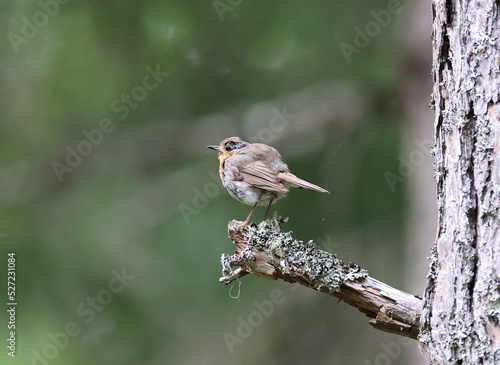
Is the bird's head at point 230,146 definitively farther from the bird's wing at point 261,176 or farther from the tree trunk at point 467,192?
the tree trunk at point 467,192

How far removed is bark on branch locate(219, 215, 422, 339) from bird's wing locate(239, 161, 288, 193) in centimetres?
92

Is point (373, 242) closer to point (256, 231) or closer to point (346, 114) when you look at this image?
point (346, 114)

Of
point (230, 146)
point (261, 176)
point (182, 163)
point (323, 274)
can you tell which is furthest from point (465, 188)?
point (182, 163)

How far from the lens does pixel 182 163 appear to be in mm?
6469

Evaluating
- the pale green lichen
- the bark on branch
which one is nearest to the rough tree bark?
the bark on branch

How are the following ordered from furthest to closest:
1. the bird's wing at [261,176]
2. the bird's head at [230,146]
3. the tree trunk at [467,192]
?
1. the bird's head at [230,146]
2. the bird's wing at [261,176]
3. the tree trunk at [467,192]

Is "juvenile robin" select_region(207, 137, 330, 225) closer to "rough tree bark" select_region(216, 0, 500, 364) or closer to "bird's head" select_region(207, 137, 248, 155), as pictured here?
"bird's head" select_region(207, 137, 248, 155)

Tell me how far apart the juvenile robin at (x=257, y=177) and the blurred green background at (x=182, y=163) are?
52.3 inches

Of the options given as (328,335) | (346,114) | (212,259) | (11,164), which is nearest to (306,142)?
(346,114)

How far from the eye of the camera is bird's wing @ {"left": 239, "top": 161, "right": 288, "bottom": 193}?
159 inches

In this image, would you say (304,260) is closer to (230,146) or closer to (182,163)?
(230,146)

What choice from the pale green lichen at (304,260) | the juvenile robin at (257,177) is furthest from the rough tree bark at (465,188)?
the juvenile robin at (257,177)

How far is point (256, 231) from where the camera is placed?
3.01m

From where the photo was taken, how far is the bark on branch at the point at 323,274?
2676 mm
